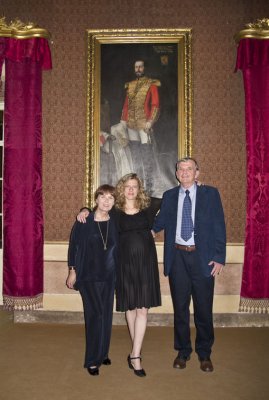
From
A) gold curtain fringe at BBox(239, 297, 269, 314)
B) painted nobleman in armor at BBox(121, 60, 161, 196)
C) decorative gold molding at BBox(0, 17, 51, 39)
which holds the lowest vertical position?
gold curtain fringe at BBox(239, 297, 269, 314)

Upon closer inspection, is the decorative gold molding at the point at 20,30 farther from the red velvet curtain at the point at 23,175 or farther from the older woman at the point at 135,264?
the older woman at the point at 135,264

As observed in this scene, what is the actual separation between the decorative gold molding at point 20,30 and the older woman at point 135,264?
6.69 feet

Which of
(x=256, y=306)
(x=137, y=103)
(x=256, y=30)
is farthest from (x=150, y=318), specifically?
(x=256, y=30)

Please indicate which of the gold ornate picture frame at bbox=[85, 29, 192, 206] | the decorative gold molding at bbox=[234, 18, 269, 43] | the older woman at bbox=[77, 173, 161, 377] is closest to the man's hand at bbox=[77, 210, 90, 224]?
the older woman at bbox=[77, 173, 161, 377]

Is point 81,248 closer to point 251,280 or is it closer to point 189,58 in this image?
point 251,280

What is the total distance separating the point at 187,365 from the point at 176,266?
775mm

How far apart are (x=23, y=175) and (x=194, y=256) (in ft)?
6.50

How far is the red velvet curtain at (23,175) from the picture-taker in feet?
11.1

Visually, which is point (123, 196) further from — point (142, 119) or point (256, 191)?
point (256, 191)

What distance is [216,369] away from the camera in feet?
8.08

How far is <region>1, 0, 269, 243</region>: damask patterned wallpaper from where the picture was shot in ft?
11.5

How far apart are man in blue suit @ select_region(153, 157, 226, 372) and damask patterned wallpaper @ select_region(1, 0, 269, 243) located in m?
1.04

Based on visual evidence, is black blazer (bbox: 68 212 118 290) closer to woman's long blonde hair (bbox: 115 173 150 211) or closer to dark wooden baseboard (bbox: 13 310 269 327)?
woman's long blonde hair (bbox: 115 173 150 211)

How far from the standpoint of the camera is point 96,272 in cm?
235
